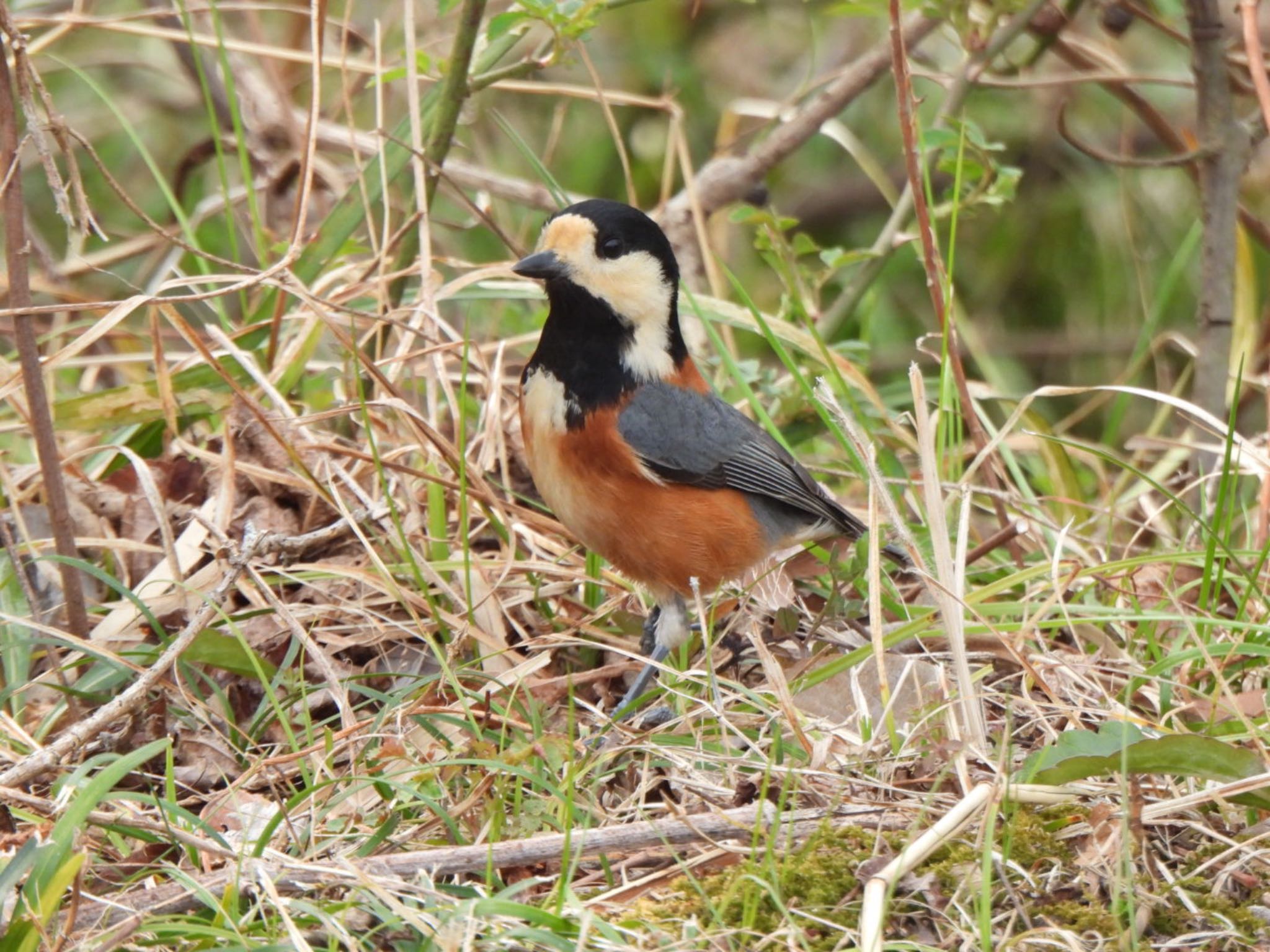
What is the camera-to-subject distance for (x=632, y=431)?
398cm

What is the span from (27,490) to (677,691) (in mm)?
2075

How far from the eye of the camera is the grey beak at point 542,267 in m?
3.80

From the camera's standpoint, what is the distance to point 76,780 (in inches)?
113

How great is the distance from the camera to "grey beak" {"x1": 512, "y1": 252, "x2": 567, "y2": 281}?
3.80 meters

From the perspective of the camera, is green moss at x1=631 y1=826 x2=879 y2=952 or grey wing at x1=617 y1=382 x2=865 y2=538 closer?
green moss at x1=631 y1=826 x2=879 y2=952

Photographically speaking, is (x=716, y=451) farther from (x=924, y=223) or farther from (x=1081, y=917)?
(x=1081, y=917)

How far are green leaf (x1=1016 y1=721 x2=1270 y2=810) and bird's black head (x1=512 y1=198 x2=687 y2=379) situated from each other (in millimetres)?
1745

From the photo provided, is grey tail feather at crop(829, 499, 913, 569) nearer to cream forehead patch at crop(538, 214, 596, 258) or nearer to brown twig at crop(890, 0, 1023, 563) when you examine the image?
brown twig at crop(890, 0, 1023, 563)

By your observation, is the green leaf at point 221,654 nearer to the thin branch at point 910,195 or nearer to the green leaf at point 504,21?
the green leaf at point 504,21

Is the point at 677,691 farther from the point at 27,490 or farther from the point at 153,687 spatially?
the point at 27,490

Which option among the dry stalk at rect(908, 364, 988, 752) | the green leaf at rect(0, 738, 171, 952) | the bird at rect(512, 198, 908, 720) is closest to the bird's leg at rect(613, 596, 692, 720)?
the bird at rect(512, 198, 908, 720)

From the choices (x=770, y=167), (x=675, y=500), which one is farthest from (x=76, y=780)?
(x=770, y=167)

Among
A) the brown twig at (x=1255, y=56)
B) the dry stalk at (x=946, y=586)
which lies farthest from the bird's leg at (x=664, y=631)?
the brown twig at (x=1255, y=56)

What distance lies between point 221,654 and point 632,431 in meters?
1.21
